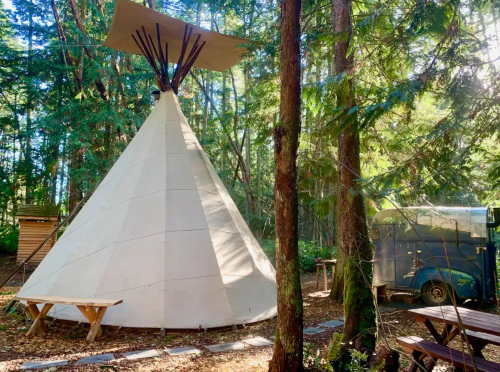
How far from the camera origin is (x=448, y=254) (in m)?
8.17

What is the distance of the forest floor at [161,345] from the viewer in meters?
4.18

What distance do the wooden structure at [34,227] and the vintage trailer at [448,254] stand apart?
1156cm

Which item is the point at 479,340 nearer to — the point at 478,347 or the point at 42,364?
the point at 478,347

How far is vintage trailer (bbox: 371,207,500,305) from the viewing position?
7746mm

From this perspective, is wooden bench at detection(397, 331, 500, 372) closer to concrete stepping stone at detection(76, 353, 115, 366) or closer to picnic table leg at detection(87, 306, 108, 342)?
concrete stepping stone at detection(76, 353, 115, 366)

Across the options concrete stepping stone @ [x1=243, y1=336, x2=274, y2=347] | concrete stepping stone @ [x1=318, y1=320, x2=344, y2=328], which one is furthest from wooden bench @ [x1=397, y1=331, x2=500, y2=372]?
concrete stepping stone @ [x1=318, y1=320, x2=344, y2=328]

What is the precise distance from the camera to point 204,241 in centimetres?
643

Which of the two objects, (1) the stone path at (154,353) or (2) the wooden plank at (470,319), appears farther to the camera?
(1) the stone path at (154,353)

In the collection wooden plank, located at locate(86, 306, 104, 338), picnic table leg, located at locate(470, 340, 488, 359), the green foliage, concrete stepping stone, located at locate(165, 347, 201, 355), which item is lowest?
the green foliage

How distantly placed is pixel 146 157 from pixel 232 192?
29.6ft

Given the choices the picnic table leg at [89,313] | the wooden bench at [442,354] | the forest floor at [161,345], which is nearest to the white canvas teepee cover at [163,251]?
the forest floor at [161,345]

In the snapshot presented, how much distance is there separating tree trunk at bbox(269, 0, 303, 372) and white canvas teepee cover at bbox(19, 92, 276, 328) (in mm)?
2390

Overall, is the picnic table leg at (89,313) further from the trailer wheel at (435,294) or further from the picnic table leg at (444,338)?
the trailer wheel at (435,294)

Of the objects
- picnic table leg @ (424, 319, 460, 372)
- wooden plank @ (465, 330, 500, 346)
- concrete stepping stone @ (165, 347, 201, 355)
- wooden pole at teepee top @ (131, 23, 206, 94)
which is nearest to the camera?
wooden plank @ (465, 330, 500, 346)
